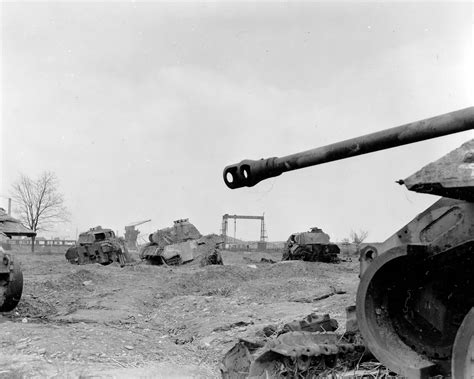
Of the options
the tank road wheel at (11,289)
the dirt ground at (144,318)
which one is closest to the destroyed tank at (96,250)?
the dirt ground at (144,318)

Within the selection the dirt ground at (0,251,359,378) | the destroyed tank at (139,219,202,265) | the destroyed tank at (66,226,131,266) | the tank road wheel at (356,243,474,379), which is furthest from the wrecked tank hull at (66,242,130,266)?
the tank road wheel at (356,243,474,379)

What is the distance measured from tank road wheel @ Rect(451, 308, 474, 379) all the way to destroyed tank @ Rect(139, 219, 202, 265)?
2240 centimetres

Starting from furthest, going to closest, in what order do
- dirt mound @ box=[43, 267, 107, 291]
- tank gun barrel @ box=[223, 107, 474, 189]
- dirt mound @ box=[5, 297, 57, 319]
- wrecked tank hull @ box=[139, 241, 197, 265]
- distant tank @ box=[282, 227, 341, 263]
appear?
distant tank @ box=[282, 227, 341, 263], wrecked tank hull @ box=[139, 241, 197, 265], dirt mound @ box=[43, 267, 107, 291], dirt mound @ box=[5, 297, 57, 319], tank gun barrel @ box=[223, 107, 474, 189]

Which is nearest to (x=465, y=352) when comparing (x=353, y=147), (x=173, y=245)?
(x=353, y=147)

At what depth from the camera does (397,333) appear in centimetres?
465

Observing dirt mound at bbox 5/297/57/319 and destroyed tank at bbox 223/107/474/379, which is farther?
dirt mound at bbox 5/297/57/319

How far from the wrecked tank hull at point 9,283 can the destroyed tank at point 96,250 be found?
580 inches

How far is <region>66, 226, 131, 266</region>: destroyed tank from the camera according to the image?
25.9 metres

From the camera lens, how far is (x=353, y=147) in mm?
4750

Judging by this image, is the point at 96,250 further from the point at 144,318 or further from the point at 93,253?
the point at 144,318

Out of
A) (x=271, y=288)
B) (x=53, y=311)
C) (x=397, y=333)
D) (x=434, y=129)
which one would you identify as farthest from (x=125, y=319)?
(x=434, y=129)

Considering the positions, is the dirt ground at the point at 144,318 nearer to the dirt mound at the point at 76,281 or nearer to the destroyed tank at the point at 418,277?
the dirt mound at the point at 76,281

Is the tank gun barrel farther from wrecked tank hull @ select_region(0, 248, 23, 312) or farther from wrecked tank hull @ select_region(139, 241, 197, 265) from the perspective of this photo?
wrecked tank hull @ select_region(139, 241, 197, 265)

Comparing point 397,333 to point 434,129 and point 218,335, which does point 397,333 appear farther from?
point 218,335
